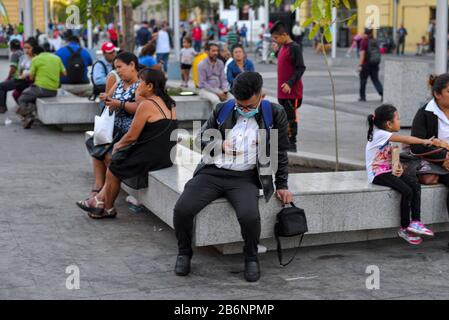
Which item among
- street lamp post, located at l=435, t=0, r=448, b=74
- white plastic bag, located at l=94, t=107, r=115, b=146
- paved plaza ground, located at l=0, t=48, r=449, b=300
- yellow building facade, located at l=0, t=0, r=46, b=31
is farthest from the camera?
yellow building facade, located at l=0, t=0, r=46, b=31

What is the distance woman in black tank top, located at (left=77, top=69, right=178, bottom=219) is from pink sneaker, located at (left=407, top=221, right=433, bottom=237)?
2341 mm

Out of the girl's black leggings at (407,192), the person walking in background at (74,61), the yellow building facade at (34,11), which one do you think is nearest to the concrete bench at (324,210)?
the girl's black leggings at (407,192)

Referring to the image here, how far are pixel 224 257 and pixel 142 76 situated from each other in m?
1.96

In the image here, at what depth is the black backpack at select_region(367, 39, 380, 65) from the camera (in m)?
19.7

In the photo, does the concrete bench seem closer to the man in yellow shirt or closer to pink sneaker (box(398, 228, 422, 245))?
pink sneaker (box(398, 228, 422, 245))

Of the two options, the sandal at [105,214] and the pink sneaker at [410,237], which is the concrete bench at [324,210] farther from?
the sandal at [105,214]

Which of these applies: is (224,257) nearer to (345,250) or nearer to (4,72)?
(345,250)

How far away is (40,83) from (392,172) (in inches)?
355

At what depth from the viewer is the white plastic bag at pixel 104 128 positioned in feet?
27.3

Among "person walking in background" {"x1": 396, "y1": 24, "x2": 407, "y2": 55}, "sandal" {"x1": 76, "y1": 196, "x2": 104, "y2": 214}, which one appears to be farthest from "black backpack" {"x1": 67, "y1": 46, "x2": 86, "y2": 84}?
"person walking in background" {"x1": 396, "y1": 24, "x2": 407, "y2": 55}

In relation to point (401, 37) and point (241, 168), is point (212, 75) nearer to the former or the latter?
point (241, 168)

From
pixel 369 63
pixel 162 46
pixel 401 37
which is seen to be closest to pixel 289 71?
pixel 369 63

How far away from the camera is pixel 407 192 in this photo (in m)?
6.95

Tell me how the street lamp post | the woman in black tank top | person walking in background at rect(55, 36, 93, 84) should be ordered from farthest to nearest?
person walking in background at rect(55, 36, 93, 84), the street lamp post, the woman in black tank top
